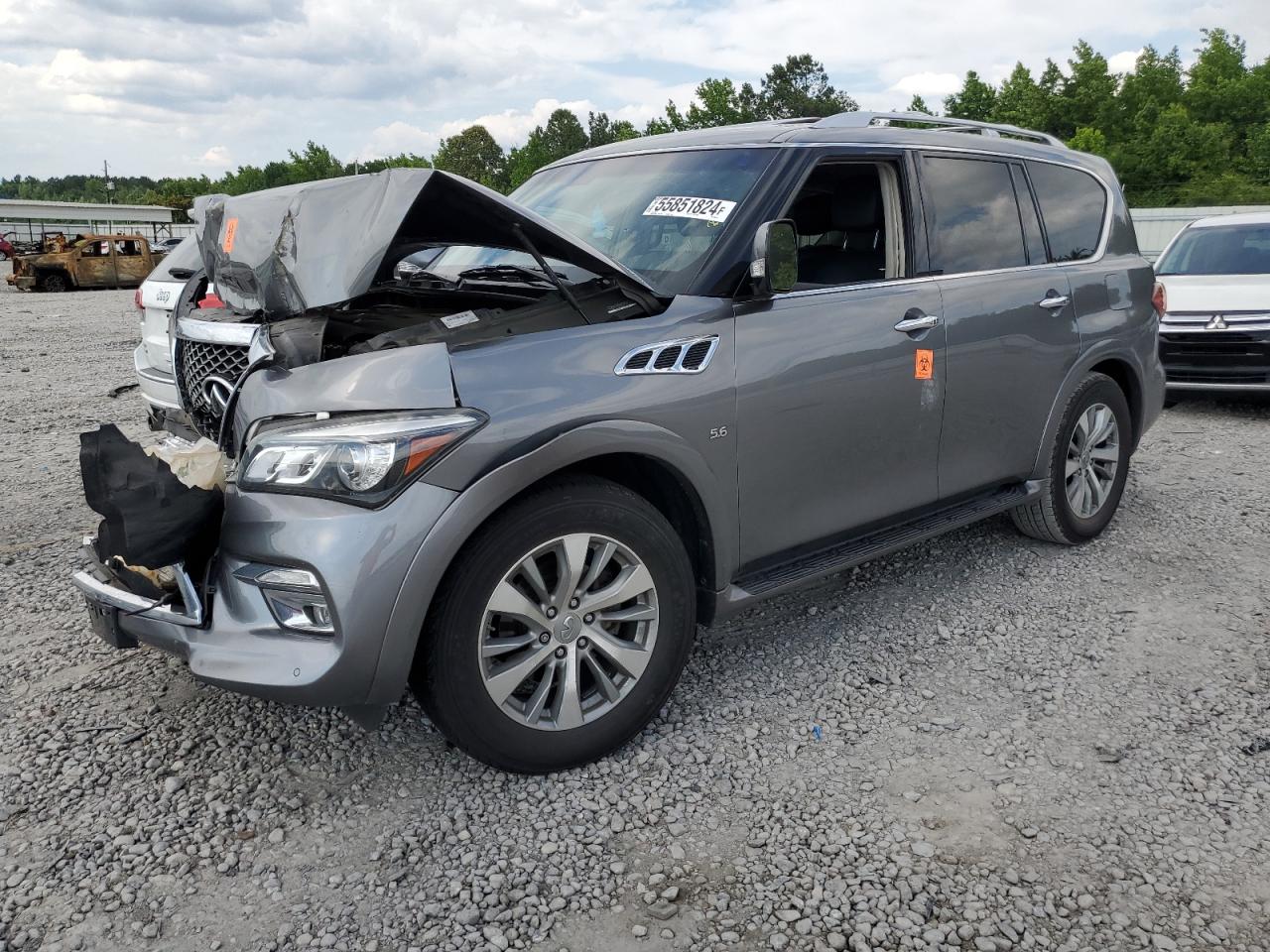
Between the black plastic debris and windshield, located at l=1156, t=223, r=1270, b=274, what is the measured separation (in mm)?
9332

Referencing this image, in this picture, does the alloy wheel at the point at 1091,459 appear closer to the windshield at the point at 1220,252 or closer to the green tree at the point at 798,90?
the windshield at the point at 1220,252

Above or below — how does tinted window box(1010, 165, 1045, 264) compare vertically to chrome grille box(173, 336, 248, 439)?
above

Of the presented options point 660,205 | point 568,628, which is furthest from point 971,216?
point 568,628

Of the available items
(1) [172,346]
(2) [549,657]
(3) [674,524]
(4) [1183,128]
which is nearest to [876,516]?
(3) [674,524]

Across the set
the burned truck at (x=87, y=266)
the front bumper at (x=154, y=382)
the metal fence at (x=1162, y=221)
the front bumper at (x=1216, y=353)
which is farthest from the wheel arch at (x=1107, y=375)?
the metal fence at (x=1162, y=221)

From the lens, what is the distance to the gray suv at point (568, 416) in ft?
8.46

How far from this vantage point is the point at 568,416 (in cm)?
279

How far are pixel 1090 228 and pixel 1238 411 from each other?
5069 millimetres

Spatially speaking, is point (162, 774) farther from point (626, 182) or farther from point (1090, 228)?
point (1090, 228)

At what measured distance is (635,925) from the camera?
7.86 feet

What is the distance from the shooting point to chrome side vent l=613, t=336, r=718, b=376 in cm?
296

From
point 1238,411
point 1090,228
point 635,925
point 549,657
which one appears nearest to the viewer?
point 635,925

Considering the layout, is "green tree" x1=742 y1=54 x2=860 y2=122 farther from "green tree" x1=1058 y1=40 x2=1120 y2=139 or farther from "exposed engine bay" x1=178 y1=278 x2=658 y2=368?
"exposed engine bay" x1=178 y1=278 x2=658 y2=368

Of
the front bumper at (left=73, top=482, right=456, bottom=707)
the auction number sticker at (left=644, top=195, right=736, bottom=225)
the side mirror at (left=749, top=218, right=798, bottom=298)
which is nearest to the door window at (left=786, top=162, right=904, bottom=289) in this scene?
the auction number sticker at (left=644, top=195, right=736, bottom=225)
